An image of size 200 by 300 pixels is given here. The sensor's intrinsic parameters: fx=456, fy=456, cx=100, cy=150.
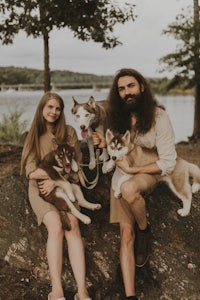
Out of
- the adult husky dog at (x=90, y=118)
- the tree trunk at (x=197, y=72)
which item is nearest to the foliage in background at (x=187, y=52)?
the tree trunk at (x=197, y=72)

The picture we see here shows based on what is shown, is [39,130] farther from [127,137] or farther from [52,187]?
[127,137]

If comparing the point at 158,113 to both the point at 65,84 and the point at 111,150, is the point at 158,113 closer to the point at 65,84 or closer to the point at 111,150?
the point at 111,150

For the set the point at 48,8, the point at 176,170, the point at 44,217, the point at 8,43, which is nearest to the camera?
the point at 44,217

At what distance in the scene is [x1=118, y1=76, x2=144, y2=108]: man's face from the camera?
4.45 m

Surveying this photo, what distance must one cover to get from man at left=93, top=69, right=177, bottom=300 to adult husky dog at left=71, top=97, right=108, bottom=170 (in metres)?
0.45

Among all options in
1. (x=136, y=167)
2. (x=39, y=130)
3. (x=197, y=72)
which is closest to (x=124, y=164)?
(x=136, y=167)

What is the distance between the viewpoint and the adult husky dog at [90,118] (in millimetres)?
4996

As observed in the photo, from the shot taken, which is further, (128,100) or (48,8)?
(48,8)

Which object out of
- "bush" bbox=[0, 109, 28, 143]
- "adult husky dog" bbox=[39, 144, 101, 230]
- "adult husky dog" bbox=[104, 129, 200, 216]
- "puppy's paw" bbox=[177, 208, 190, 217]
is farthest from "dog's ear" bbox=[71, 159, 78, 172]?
"bush" bbox=[0, 109, 28, 143]

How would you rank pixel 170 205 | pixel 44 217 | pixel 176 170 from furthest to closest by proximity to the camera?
pixel 170 205, pixel 176 170, pixel 44 217

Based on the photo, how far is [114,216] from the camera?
14.5 ft

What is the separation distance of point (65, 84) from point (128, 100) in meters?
14.0

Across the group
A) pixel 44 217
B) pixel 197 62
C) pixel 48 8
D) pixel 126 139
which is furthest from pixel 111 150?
pixel 197 62

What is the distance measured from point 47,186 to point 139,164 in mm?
940
